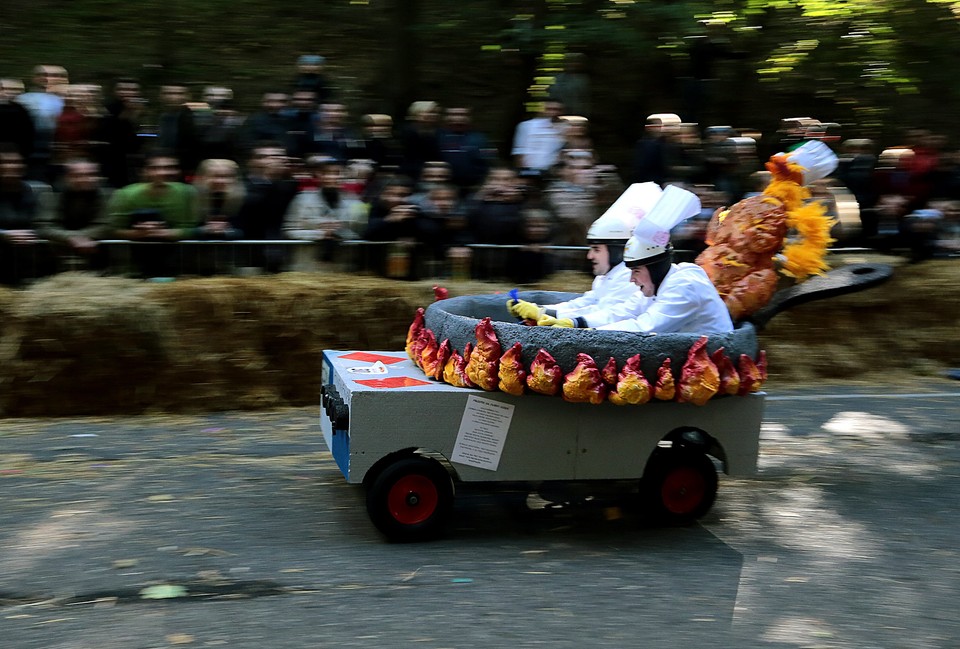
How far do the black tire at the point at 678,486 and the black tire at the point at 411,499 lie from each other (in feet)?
3.68

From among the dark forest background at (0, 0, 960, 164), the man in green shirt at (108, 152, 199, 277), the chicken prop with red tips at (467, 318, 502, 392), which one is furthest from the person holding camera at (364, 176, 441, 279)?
the dark forest background at (0, 0, 960, 164)

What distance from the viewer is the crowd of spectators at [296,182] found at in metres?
8.38

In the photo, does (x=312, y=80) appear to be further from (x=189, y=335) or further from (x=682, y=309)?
(x=682, y=309)

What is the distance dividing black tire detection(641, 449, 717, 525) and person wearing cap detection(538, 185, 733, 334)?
0.70 meters

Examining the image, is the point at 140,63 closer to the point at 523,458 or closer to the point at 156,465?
the point at 156,465

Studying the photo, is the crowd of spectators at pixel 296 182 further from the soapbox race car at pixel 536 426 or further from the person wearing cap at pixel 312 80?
the soapbox race car at pixel 536 426

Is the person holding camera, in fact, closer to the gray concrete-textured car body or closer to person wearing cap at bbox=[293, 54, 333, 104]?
person wearing cap at bbox=[293, 54, 333, 104]

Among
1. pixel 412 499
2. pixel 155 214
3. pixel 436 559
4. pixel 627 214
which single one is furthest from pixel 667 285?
pixel 155 214

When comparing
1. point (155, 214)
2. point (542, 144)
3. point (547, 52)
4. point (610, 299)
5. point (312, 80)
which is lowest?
point (610, 299)

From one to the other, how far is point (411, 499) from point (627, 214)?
2322 mm

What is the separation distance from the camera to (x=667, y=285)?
603 centimetres

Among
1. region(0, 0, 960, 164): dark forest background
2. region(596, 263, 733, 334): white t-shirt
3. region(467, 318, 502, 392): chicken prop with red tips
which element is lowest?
region(467, 318, 502, 392): chicken prop with red tips

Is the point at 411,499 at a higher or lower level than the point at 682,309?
lower

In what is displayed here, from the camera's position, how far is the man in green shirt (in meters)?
8.41
